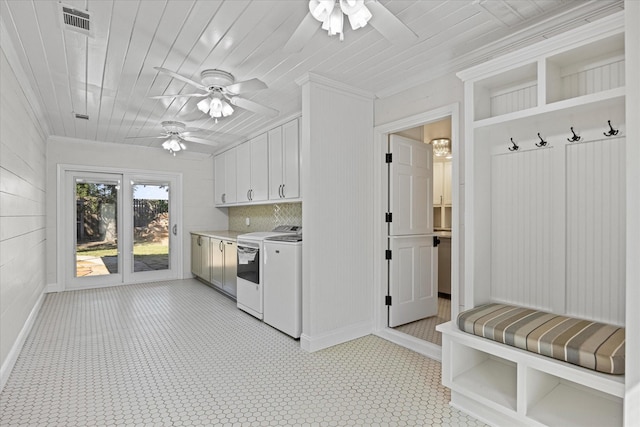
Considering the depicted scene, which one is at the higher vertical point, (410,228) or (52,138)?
(52,138)

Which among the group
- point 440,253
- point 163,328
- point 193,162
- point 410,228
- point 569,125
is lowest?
point 163,328

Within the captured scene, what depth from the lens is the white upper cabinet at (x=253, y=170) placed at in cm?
462

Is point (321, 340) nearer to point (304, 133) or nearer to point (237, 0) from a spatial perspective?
point (304, 133)

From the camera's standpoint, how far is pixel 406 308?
3600 mm

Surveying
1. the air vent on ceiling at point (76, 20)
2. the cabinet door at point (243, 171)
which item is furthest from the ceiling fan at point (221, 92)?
the cabinet door at point (243, 171)

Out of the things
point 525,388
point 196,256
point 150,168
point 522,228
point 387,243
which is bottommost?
point 525,388

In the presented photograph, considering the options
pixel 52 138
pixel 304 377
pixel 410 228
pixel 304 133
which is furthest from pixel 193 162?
pixel 304 377

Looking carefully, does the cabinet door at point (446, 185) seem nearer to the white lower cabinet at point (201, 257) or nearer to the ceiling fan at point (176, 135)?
the ceiling fan at point (176, 135)

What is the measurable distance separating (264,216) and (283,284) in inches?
88.2

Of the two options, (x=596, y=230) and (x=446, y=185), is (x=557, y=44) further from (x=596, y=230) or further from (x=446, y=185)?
(x=446, y=185)

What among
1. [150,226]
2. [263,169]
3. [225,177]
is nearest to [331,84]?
[263,169]

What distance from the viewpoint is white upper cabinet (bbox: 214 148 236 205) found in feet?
18.6

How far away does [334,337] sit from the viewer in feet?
10.3

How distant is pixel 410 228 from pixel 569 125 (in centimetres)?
176
